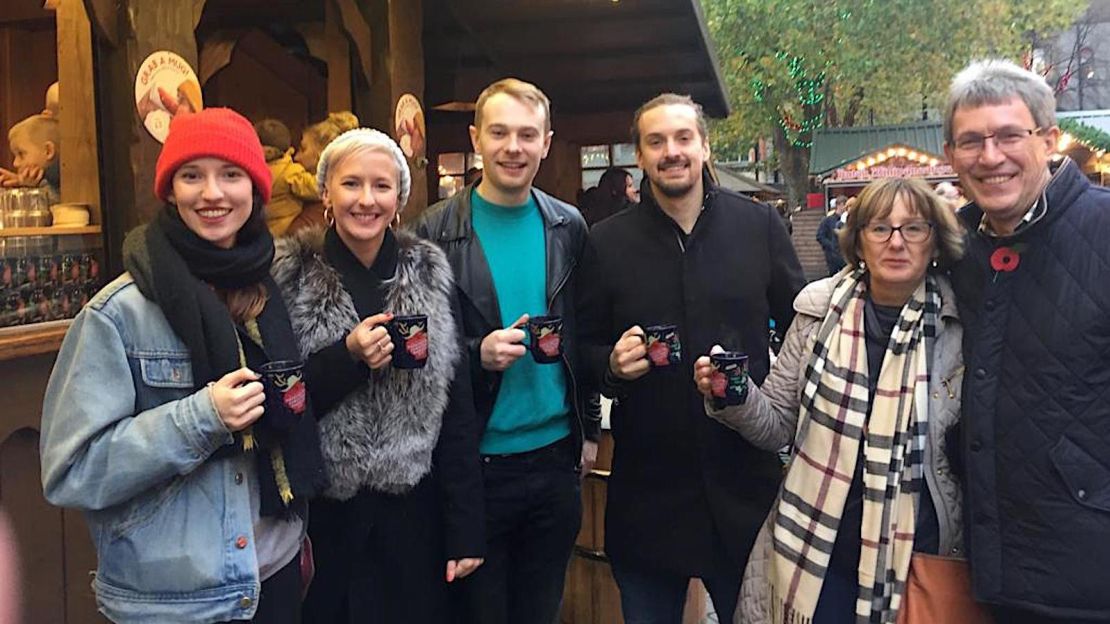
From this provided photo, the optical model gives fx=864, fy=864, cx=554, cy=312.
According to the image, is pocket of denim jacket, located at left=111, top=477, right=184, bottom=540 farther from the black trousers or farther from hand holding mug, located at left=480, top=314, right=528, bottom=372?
hand holding mug, located at left=480, top=314, right=528, bottom=372

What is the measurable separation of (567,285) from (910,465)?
44.7 inches

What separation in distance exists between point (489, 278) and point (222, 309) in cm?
94

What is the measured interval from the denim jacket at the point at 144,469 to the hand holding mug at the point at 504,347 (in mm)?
808

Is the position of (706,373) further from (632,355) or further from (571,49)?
(571,49)

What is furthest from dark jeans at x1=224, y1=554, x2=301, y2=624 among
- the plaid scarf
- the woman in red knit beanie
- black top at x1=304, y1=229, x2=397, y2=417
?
the plaid scarf

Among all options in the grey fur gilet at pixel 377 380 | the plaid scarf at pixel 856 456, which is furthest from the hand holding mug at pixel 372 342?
the plaid scarf at pixel 856 456

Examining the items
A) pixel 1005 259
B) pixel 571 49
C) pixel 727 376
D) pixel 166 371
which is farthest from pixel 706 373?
pixel 571 49

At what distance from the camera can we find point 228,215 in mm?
1823

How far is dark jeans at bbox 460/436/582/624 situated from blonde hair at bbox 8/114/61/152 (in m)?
2.68

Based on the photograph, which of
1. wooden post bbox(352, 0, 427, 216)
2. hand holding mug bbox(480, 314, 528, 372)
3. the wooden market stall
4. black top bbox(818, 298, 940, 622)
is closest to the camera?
black top bbox(818, 298, 940, 622)

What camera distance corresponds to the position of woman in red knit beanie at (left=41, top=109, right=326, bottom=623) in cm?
163

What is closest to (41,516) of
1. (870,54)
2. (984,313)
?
(984,313)

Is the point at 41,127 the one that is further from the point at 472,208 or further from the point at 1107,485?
the point at 1107,485

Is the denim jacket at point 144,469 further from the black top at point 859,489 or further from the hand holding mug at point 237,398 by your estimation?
the black top at point 859,489
